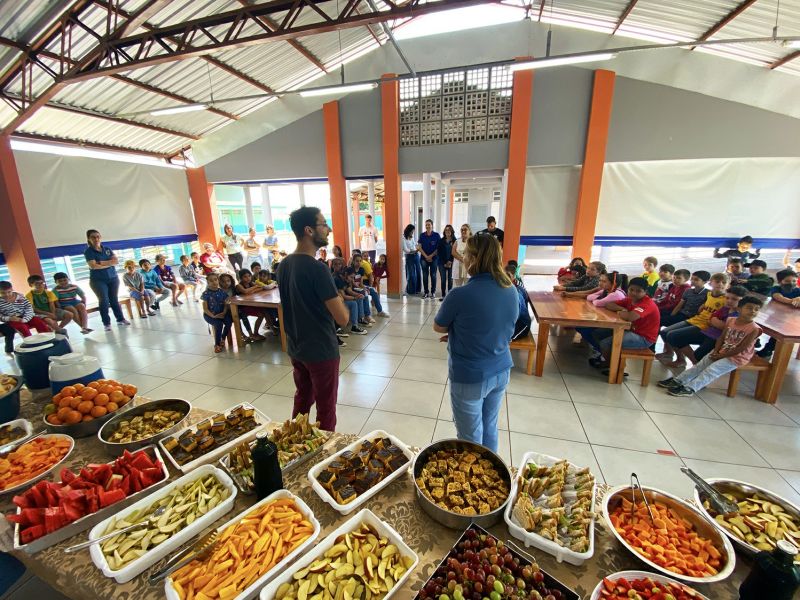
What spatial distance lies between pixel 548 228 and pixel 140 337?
24.5ft

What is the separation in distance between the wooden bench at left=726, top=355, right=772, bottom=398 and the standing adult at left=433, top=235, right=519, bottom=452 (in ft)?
9.41

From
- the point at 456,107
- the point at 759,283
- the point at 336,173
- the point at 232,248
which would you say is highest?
the point at 456,107

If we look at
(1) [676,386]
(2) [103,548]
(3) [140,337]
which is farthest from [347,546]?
(3) [140,337]

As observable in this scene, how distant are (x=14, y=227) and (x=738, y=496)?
29.5 ft

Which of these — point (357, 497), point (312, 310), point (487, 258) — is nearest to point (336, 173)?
point (312, 310)

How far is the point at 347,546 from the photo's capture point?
3.31ft

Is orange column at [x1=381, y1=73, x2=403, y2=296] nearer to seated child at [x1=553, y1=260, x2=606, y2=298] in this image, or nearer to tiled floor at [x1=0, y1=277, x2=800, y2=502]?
tiled floor at [x1=0, y1=277, x2=800, y2=502]

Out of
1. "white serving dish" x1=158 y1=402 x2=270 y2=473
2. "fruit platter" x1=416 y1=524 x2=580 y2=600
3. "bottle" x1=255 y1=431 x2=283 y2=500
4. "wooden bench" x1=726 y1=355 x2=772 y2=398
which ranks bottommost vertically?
"wooden bench" x1=726 y1=355 x2=772 y2=398

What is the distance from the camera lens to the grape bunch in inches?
33.2

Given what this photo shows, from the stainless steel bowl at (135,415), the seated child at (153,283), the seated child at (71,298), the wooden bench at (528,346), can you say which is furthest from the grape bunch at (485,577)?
the seated child at (153,283)

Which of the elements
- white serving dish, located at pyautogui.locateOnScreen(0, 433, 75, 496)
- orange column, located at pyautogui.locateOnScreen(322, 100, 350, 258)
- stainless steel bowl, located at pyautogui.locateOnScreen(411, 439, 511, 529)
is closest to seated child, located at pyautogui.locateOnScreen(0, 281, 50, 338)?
white serving dish, located at pyautogui.locateOnScreen(0, 433, 75, 496)

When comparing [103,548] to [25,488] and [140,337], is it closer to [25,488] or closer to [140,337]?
[25,488]

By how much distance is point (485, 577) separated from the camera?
2.91 feet

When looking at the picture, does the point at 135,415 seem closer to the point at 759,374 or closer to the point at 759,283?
the point at 759,374
